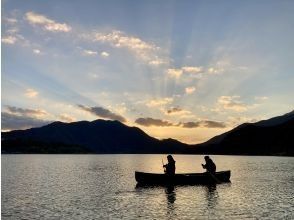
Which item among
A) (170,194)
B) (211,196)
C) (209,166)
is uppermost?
(209,166)

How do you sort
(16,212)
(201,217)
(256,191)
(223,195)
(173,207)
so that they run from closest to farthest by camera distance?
1. (201,217)
2. (16,212)
3. (173,207)
4. (223,195)
5. (256,191)

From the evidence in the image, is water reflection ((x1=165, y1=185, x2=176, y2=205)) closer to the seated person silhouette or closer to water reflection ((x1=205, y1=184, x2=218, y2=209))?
water reflection ((x1=205, y1=184, x2=218, y2=209))

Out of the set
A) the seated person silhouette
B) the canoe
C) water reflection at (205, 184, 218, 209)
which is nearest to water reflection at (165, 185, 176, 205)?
the canoe

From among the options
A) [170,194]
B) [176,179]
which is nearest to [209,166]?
[176,179]

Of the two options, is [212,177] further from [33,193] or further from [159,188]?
[33,193]

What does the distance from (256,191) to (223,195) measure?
26.9ft

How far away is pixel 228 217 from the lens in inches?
1401

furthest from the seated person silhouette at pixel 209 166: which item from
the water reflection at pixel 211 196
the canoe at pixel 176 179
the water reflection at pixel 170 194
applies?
the water reflection at pixel 170 194

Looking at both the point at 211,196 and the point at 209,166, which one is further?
the point at 209,166

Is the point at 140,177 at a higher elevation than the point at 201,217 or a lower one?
higher

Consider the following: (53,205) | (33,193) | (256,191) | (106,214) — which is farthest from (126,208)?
(256,191)

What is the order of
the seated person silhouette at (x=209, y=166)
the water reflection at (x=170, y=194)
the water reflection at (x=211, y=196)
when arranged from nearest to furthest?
the water reflection at (x=211, y=196)
the water reflection at (x=170, y=194)
the seated person silhouette at (x=209, y=166)

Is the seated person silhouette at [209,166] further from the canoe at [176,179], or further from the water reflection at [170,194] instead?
the water reflection at [170,194]

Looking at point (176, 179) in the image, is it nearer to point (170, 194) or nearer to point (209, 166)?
point (209, 166)
